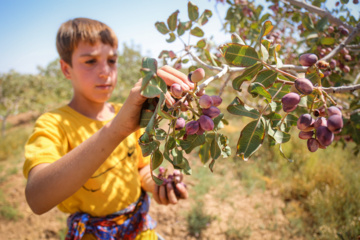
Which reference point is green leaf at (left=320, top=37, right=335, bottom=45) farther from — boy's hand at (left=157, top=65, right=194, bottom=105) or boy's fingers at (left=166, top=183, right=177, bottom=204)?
boy's fingers at (left=166, top=183, right=177, bottom=204)

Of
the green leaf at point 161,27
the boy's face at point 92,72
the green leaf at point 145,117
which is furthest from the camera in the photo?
the boy's face at point 92,72

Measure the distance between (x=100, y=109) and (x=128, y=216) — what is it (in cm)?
90

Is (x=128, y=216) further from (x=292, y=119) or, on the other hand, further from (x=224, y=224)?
(x=224, y=224)

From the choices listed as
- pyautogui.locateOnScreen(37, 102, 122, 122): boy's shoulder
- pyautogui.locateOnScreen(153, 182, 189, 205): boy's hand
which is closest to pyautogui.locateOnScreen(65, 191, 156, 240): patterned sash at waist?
pyautogui.locateOnScreen(153, 182, 189, 205): boy's hand

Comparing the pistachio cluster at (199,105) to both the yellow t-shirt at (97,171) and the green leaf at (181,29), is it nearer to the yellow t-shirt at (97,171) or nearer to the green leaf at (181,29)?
the green leaf at (181,29)

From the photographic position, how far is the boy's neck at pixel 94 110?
160 cm

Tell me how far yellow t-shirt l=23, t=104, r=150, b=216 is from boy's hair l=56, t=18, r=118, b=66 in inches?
19.0

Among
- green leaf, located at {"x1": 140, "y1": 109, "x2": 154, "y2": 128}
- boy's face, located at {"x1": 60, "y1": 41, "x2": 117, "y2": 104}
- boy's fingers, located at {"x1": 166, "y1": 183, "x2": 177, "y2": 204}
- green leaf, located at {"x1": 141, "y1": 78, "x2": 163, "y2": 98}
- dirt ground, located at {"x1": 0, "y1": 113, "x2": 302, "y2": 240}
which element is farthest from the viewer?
dirt ground, located at {"x1": 0, "y1": 113, "x2": 302, "y2": 240}

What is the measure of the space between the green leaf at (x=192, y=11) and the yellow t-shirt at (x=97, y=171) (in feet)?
3.36

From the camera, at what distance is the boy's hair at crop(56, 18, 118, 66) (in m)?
1.54

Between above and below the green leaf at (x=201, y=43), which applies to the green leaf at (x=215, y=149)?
below

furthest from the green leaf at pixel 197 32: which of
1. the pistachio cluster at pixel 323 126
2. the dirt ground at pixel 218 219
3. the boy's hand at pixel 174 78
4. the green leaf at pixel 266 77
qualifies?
the dirt ground at pixel 218 219

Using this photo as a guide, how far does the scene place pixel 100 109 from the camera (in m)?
1.71

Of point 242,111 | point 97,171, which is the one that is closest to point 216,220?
point 97,171
